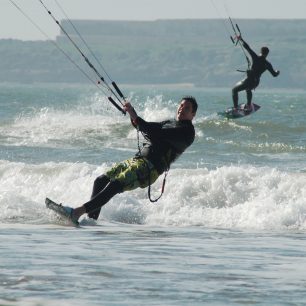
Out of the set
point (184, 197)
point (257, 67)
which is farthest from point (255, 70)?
point (184, 197)

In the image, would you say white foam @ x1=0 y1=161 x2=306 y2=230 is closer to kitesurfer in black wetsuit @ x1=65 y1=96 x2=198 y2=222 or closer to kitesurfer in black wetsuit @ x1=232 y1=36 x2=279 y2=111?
kitesurfer in black wetsuit @ x1=65 y1=96 x2=198 y2=222

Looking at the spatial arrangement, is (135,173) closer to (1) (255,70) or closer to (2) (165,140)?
(2) (165,140)

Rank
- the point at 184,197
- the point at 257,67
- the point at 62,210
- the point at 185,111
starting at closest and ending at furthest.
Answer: the point at 185,111 → the point at 62,210 → the point at 184,197 → the point at 257,67

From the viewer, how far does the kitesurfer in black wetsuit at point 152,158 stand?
472 inches

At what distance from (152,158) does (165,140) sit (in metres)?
0.25

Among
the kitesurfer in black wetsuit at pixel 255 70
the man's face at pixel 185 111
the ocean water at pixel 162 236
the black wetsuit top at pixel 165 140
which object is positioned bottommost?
the ocean water at pixel 162 236

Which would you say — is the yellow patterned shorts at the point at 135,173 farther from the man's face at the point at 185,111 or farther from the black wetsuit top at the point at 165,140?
the man's face at the point at 185,111

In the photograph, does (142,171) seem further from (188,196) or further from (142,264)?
(188,196)

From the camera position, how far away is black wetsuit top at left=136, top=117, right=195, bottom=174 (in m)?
12.0

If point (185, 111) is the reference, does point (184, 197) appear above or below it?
below

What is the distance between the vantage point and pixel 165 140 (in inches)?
473

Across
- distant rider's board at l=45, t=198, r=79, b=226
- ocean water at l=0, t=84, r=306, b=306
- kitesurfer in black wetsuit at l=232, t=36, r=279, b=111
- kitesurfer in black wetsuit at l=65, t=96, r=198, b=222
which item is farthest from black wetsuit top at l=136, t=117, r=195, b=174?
kitesurfer in black wetsuit at l=232, t=36, r=279, b=111

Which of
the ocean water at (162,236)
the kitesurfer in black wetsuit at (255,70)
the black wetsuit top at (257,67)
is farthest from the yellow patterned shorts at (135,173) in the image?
the black wetsuit top at (257,67)

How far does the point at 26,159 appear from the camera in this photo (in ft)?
83.4
